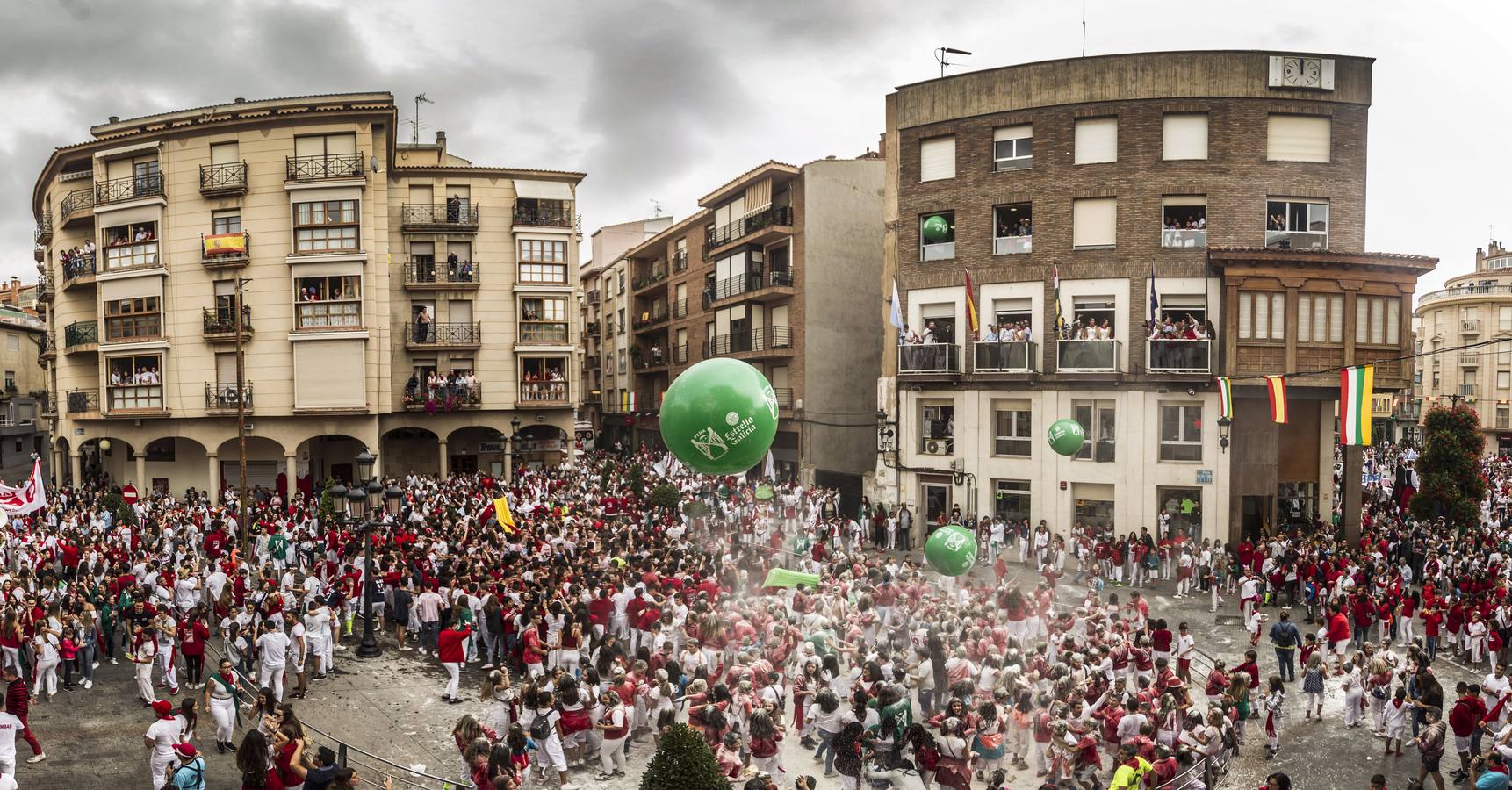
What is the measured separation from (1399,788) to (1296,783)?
1.39 metres

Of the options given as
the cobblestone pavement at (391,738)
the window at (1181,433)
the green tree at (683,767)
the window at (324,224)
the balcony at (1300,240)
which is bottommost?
the cobblestone pavement at (391,738)

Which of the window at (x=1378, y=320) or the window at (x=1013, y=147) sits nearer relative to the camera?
the window at (x=1378, y=320)

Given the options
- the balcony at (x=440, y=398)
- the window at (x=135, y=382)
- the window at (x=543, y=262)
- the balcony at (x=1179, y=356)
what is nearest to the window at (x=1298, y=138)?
the balcony at (x=1179, y=356)

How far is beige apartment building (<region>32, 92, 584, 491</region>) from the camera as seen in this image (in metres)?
35.9

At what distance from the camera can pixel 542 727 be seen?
38.7ft

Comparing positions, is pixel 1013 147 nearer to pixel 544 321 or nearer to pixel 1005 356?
pixel 1005 356

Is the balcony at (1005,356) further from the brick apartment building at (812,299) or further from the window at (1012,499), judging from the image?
the brick apartment building at (812,299)

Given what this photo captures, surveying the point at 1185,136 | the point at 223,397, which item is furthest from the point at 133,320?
the point at 1185,136

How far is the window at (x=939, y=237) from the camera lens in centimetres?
3111

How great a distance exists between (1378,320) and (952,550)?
1894 centimetres

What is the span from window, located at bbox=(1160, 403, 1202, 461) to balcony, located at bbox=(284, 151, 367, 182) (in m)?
31.4

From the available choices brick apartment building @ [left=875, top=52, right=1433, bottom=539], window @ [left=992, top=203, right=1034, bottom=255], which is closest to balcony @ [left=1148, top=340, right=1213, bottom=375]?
brick apartment building @ [left=875, top=52, right=1433, bottom=539]

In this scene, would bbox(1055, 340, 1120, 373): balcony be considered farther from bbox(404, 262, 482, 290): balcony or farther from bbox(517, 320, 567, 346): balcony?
bbox(404, 262, 482, 290): balcony

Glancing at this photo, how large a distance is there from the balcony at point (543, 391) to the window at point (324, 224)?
937cm
